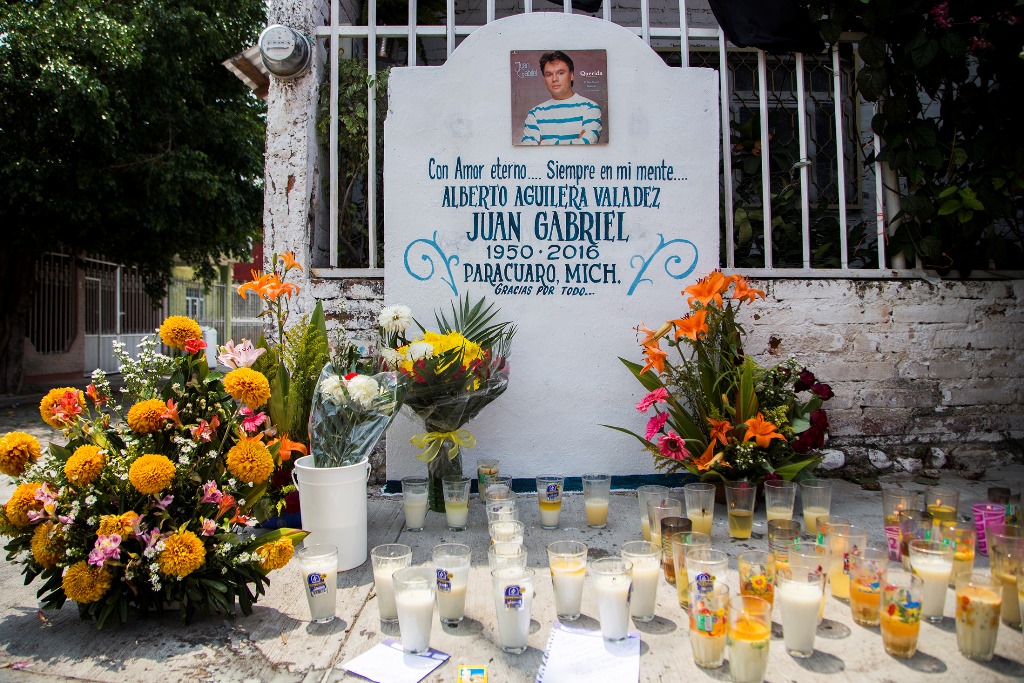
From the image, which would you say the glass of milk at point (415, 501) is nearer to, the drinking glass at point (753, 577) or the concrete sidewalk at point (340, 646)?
the concrete sidewalk at point (340, 646)

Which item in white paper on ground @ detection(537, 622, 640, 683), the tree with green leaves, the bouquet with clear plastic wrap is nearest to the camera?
white paper on ground @ detection(537, 622, 640, 683)

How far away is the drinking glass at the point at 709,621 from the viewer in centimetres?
218

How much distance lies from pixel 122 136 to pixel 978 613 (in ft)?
35.6

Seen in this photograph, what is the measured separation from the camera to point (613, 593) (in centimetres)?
237

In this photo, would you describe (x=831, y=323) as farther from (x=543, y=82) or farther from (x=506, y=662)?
(x=506, y=662)

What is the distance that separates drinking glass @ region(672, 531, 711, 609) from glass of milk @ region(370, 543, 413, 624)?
1040 mm

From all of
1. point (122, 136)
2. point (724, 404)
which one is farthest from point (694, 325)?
point (122, 136)

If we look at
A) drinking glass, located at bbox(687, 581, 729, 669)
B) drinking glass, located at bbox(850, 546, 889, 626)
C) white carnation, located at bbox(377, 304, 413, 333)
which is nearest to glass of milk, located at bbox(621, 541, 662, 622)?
drinking glass, located at bbox(687, 581, 729, 669)

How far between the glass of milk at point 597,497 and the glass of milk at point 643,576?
1066mm

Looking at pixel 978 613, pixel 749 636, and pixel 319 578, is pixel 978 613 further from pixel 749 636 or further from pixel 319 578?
pixel 319 578

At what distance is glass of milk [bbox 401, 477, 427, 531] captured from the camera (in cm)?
370

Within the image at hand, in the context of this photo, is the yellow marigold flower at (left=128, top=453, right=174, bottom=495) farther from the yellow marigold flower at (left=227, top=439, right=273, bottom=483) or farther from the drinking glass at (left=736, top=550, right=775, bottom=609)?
the drinking glass at (left=736, top=550, right=775, bottom=609)

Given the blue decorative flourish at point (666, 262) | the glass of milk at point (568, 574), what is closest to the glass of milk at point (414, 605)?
the glass of milk at point (568, 574)

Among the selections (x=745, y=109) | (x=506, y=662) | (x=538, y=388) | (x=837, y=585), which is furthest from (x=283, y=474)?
(x=745, y=109)
